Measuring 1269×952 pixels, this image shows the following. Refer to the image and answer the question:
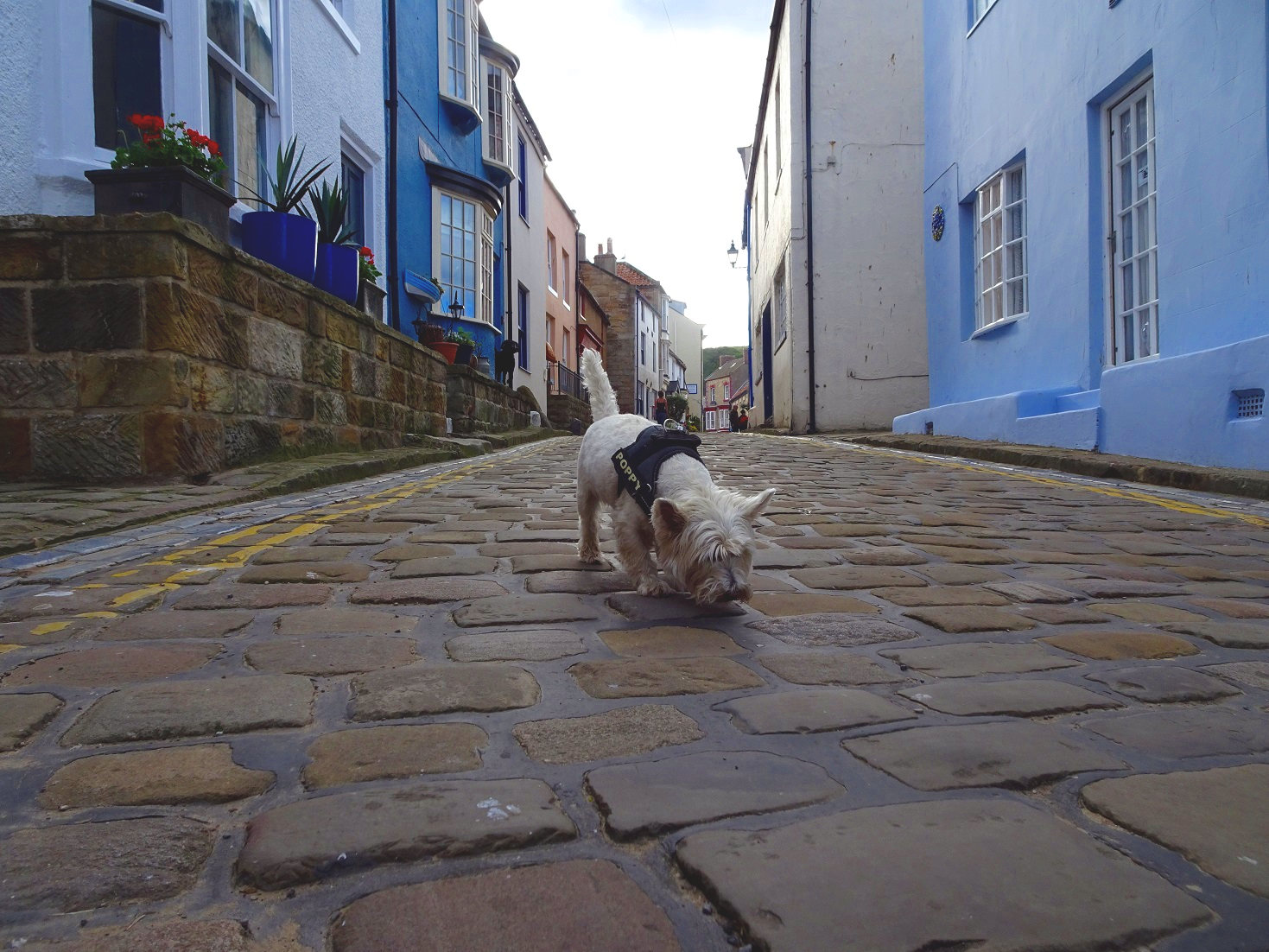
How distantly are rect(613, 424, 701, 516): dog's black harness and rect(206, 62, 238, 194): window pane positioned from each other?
6.11 m

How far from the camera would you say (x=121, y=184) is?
578 cm

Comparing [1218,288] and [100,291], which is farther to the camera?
[1218,288]

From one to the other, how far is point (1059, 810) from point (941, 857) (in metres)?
0.33

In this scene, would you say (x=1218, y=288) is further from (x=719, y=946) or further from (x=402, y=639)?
(x=719, y=946)

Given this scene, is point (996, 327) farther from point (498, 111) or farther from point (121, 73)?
point (498, 111)

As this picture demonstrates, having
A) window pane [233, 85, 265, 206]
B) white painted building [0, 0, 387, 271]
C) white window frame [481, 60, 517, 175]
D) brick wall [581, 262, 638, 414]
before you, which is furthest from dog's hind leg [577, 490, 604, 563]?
brick wall [581, 262, 638, 414]

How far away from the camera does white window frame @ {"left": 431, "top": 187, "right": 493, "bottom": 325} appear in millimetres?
15820

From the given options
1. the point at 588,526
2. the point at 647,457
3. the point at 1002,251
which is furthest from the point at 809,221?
the point at 647,457

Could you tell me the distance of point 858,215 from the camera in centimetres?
1752

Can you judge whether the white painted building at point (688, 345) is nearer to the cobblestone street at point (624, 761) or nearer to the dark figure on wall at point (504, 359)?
the dark figure on wall at point (504, 359)

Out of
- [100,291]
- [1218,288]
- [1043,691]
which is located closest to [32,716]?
[1043,691]

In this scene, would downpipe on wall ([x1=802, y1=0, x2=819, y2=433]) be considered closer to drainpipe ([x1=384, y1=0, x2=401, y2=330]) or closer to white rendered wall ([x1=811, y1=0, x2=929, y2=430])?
white rendered wall ([x1=811, y1=0, x2=929, y2=430])

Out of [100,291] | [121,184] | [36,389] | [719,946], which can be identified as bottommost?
[719,946]

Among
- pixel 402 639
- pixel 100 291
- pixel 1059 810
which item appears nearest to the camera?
pixel 1059 810
